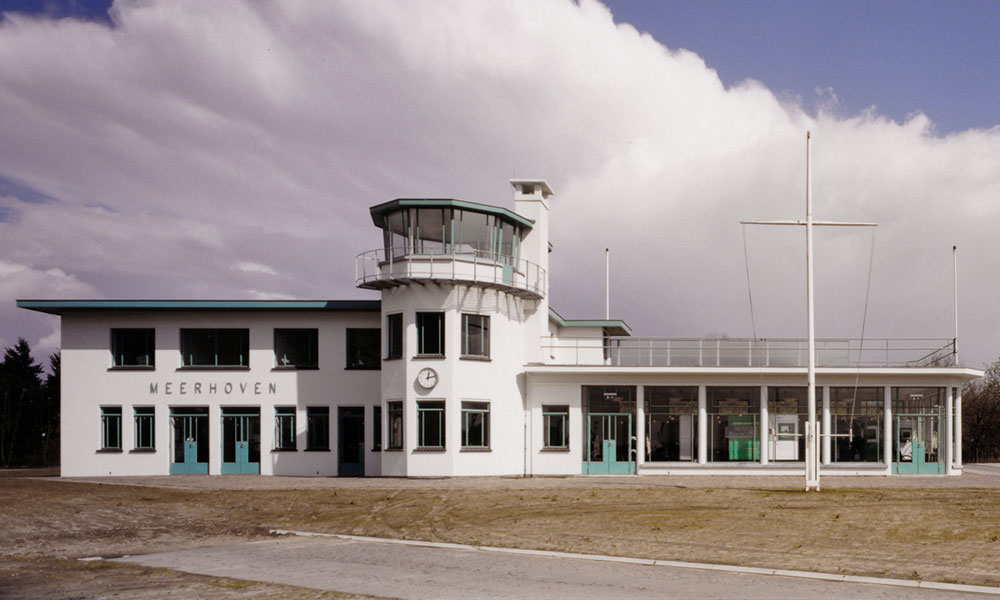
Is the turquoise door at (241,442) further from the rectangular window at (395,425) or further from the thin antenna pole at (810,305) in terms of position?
the thin antenna pole at (810,305)

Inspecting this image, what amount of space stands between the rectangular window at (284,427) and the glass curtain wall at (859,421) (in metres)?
19.1

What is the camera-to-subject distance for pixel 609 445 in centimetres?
3316

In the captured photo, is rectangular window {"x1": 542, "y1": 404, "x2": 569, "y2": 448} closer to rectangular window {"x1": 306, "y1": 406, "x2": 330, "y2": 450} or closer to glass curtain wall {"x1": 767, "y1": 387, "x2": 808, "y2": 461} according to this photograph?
glass curtain wall {"x1": 767, "y1": 387, "x2": 808, "y2": 461}

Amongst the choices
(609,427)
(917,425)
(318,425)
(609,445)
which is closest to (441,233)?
→ (318,425)

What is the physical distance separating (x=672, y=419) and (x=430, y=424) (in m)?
8.72

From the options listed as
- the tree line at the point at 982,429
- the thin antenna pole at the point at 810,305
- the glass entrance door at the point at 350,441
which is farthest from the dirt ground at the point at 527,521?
the tree line at the point at 982,429

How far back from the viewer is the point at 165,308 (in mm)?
33594

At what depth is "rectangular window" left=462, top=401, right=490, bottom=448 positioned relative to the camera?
3128 centimetres

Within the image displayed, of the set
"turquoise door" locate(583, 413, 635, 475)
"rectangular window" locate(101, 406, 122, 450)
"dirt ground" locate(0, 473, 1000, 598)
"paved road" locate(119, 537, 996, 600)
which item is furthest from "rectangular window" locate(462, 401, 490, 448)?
"paved road" locate(119, 537, 996, 600)

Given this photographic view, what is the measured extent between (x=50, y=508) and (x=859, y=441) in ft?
84.0

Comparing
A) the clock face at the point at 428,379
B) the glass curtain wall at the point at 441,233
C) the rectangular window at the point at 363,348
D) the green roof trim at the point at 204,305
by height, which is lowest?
the clock face at the point at 428,379

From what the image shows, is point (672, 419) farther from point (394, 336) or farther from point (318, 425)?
point (318, 425)

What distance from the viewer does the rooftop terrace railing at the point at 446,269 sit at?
30828mm

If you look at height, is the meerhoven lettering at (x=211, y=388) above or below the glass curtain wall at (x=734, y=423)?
above
